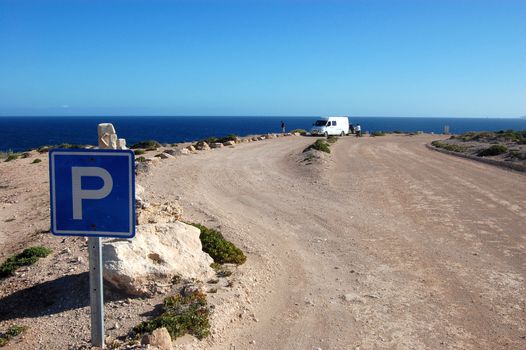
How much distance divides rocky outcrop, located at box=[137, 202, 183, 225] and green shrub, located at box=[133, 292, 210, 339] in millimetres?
2806

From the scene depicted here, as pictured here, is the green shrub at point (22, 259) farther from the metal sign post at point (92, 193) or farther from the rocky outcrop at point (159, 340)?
the metal sign post at point (92, 193)

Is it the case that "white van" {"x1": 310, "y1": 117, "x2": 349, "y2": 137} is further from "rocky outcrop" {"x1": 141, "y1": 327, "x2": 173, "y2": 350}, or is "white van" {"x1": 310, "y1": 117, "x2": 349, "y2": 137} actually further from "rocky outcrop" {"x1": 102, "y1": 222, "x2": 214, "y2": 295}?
"rocky outcrop" {"x1": 141, "y1": 327, "x2": 173, "y2": 350}

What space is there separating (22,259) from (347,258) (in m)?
5.82

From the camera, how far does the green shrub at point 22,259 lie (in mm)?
7879

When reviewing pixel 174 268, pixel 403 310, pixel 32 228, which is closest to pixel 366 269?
pixel 403 310

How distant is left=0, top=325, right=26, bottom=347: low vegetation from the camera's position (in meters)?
5.70

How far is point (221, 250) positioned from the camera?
27.5 ft

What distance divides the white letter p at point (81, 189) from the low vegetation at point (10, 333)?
8.67ft

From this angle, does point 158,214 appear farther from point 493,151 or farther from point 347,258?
point 493,151

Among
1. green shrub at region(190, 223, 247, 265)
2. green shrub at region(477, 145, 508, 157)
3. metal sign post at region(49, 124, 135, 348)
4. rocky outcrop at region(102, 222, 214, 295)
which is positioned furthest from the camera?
green shrub at region(477, 145, 508, 157)

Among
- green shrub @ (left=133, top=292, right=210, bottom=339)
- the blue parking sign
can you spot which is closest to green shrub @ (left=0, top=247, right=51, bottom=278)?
green shrub @ (left=133, top=292, right=210, bottom=339)

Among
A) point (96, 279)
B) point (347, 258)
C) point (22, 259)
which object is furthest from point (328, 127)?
point (96, 279)

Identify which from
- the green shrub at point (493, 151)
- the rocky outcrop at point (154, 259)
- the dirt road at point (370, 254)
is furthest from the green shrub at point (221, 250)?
the green shrub at point (493, 151)

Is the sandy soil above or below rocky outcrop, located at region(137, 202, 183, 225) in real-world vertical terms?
below
